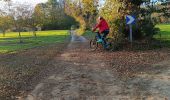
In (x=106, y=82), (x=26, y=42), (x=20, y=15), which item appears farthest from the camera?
(x=20, y=15)

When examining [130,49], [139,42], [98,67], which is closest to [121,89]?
[98,67]

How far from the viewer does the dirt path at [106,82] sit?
905 centimetres

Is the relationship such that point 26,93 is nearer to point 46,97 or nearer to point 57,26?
point 46,97

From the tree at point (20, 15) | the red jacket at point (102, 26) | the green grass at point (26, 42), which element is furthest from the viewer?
the tree at point (20, 15)

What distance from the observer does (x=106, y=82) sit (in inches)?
424

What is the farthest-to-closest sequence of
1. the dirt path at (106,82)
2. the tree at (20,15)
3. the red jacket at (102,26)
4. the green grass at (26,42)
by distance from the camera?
1. the tree at (20,15)
2. the green grass at (26,42)
3. the red jacket at (102,26)
4. the dirt path at (106,82)

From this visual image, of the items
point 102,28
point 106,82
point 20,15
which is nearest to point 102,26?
point 102,28

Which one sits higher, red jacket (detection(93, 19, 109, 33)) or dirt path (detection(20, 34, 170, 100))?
red jacket (detection(93, 19, 109, 33))

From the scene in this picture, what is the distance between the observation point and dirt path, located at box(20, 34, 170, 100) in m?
9.05

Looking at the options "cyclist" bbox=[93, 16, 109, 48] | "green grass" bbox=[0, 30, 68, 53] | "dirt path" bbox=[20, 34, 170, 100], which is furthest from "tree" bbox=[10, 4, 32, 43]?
"dirt path" bbox=[20, 34, 170, 100]

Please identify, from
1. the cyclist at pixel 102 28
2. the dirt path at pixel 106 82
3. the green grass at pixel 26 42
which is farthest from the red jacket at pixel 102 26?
the green grass at pixel 26 42

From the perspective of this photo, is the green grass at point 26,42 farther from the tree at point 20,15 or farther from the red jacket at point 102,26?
the red jacket at point 102,26

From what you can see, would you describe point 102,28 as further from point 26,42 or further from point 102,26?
point 26,42

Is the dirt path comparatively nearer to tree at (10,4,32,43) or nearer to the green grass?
the green grass
